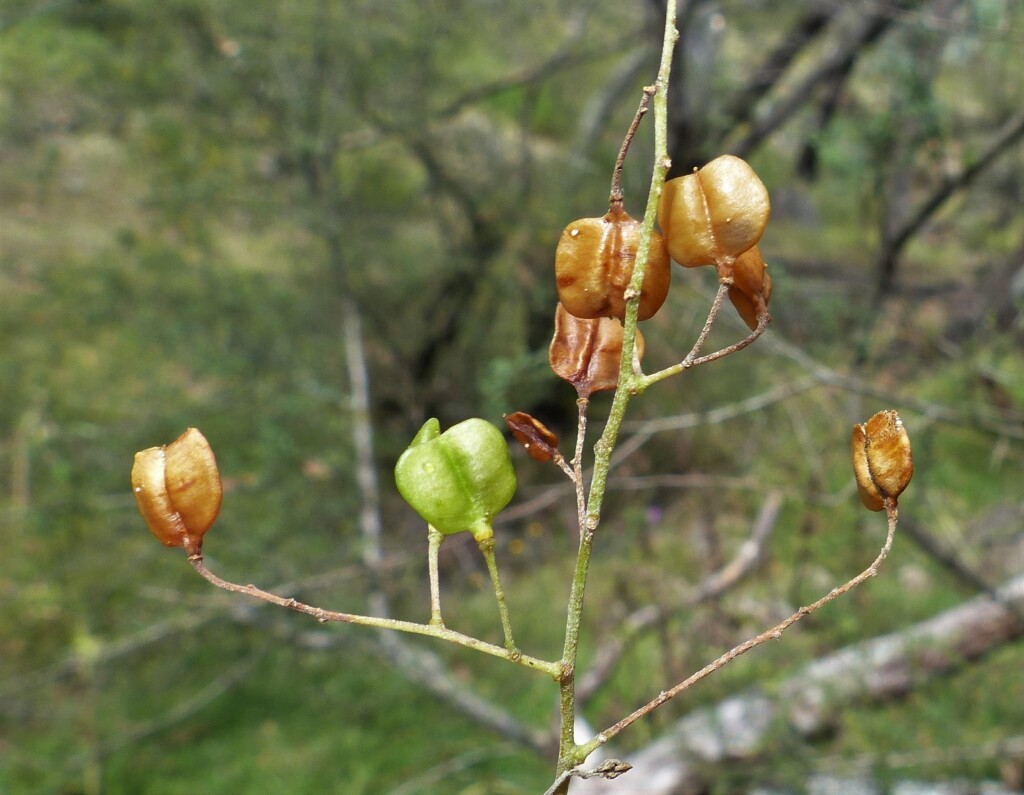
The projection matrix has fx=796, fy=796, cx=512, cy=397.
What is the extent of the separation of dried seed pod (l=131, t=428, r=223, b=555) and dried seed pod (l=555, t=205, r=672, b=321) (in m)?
0.20

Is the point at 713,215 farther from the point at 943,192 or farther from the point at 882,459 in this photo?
the point at 943,192

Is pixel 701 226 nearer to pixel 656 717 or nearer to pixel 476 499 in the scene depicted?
pixel 476 499

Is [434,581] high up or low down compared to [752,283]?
down

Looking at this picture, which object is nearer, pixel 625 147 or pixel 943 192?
pixel 625 147

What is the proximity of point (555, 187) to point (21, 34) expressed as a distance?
2511 millimetres

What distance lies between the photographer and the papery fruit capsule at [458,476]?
39 cm

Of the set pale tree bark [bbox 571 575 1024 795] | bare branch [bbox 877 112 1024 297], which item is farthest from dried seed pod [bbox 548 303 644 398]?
bare branch [bbox 877 112 1024 297]

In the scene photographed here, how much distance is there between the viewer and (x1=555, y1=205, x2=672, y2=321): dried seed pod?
40cm

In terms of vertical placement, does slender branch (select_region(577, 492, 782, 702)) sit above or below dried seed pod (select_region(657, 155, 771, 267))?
below

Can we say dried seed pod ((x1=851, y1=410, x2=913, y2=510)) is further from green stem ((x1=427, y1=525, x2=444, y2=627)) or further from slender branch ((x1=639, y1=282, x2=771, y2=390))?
green stem ((x1=427, y1=525, x2=444, y2=627))

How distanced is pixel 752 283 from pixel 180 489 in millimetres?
312

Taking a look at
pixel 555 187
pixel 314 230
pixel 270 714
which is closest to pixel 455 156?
pixel 555 187

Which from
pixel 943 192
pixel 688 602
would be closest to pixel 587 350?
pixel 688 602

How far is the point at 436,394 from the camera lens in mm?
4691
